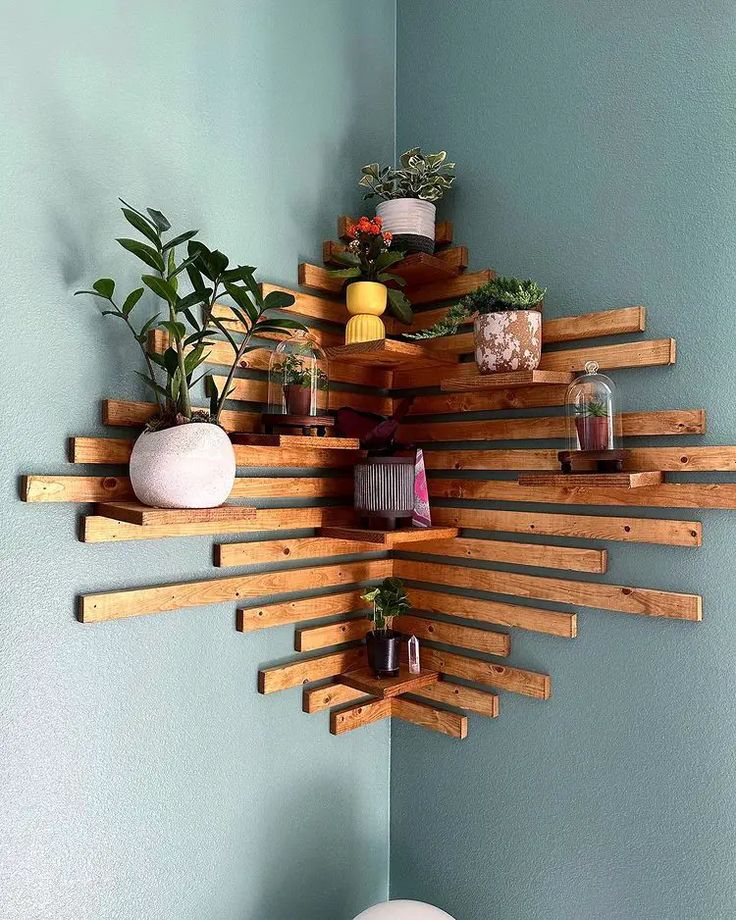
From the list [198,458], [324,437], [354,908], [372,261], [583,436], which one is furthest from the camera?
[354,908]

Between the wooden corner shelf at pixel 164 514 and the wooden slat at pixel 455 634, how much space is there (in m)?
0.64

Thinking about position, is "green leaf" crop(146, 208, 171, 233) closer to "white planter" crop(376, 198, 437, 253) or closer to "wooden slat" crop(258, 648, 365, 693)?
"white planter" crop(376, 198, 437, 253)

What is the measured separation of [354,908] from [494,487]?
1.06 meters

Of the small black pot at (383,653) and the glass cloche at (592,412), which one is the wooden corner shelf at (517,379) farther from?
the small black pot at (383,653)

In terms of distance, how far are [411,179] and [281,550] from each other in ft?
2.86

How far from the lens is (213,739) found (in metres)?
1.42

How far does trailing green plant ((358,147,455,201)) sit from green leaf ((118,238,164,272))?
2.01 feet

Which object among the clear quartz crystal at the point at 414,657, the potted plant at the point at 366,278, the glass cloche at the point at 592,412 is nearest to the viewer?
the glass cloche at the point at 592,412

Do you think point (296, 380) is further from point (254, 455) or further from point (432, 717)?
point (432, 717)

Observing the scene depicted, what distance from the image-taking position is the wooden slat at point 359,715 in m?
1.63

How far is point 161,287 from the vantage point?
3.75 ft

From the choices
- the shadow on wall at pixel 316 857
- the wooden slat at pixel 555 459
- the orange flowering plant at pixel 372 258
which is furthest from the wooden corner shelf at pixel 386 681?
the orange flowering plant at pixel 372 258

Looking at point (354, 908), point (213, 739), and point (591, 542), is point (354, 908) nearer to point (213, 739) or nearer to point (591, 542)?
point (213, 739)

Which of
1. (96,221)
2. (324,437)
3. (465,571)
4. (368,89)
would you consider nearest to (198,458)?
(324,437)
